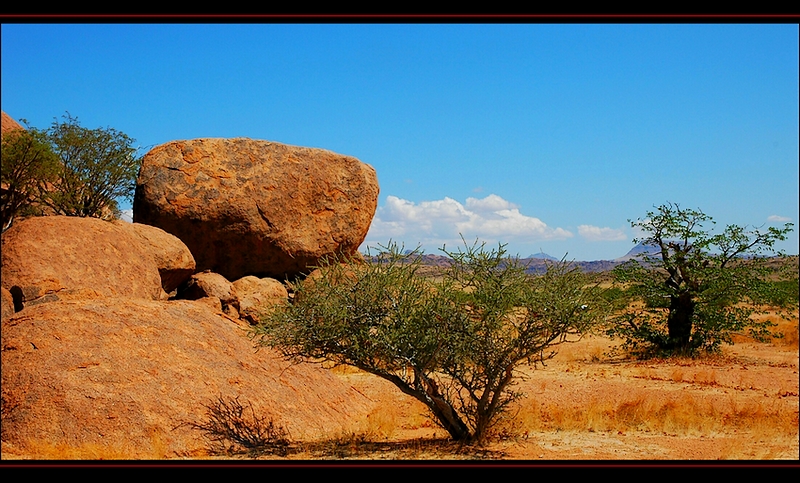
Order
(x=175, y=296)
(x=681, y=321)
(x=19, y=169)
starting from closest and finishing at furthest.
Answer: (x=19, y=169), (x=175, y=296), (x=681, y=321)

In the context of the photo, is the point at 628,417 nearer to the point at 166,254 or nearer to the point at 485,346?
the point at 485,346

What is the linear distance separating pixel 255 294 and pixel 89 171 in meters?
4.87

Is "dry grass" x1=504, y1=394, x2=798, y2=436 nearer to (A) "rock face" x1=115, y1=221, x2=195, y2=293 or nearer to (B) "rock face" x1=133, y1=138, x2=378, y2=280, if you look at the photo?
(A) "rock face" x1=115, y1=221, x2=195, y2=293

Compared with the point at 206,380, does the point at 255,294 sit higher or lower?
higher

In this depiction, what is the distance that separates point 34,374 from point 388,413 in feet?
16.6

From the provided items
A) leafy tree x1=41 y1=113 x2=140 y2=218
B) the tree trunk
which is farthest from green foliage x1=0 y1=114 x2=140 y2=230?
the tree trunk

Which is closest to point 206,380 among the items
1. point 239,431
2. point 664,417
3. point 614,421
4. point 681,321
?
point 239,431

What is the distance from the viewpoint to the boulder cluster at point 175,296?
28.0 ft

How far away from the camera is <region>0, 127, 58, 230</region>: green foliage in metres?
13.5

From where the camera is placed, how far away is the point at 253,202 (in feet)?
60.4

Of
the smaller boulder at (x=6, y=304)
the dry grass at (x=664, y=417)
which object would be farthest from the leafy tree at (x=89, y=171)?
the dry grass at (x=664, y=417)

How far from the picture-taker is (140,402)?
8727mm

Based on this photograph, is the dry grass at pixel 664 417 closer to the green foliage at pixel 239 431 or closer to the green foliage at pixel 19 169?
the green foliage at pixel 239 431

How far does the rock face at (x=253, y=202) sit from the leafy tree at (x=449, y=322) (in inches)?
374
